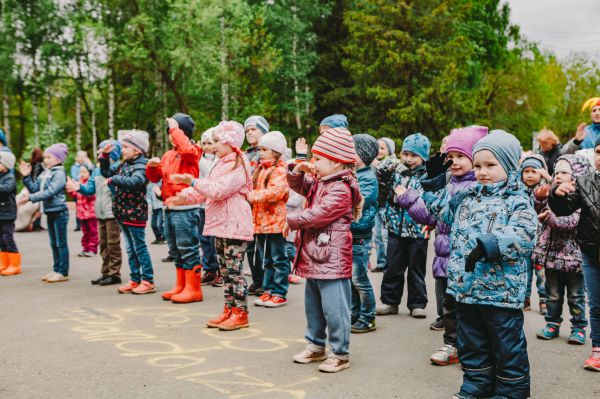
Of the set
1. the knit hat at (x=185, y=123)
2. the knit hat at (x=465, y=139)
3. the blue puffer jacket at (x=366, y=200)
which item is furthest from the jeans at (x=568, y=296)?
the knit hat at (x=185, y=123)

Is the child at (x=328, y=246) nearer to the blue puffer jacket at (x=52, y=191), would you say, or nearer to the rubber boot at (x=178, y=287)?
A: the rubber boot at (x=178, y=287)

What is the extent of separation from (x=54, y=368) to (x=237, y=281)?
1.89m

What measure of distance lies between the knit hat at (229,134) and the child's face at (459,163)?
2.32 metres

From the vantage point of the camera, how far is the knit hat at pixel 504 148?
12.7ft

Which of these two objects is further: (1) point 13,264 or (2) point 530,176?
(1) point 13,264

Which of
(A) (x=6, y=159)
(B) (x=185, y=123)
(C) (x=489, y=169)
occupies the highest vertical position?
(B) (x=185, y=123)

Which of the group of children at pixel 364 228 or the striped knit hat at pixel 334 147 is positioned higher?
the striped knit hat at pixel 334 147

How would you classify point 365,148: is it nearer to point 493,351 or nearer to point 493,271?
point 493,271

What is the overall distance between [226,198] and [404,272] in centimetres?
216

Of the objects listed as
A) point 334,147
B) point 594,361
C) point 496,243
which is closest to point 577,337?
point 594,361

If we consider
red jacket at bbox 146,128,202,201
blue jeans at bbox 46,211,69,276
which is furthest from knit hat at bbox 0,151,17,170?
red jacket at bbox 146,128,202,201

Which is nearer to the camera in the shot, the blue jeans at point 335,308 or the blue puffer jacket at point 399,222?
the blue jeans at point 335,308

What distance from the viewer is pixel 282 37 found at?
1294 inches

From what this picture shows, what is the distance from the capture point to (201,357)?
4.96 metres
